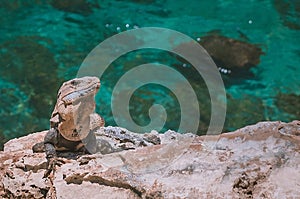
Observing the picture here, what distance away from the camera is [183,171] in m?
1.91

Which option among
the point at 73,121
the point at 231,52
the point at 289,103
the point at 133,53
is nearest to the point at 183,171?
the point at 73,121

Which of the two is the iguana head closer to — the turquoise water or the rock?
the turquoise water

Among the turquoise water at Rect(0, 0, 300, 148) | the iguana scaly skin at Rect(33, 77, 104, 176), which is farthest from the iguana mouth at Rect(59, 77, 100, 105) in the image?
the turquoise water at Rect(0, 0, 300, 148)

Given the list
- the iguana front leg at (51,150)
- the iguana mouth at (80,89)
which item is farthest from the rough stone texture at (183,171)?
the iguana mouth at (80,89)

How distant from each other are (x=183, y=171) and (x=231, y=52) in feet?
13.8

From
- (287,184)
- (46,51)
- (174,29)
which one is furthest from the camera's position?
(174,29)

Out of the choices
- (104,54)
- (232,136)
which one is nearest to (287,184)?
(232,136)

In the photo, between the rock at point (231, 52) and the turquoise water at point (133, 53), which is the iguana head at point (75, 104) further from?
the rock at point (231, 52)

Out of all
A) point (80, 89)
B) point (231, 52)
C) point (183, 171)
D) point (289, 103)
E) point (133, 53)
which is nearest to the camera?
point (183, 171)

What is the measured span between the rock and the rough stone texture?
3712 mm

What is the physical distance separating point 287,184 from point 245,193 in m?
0.16

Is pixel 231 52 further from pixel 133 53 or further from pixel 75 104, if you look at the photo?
pixel 75 104

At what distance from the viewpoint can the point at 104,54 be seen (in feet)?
19.3

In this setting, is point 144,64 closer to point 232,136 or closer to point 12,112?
point 12,112
